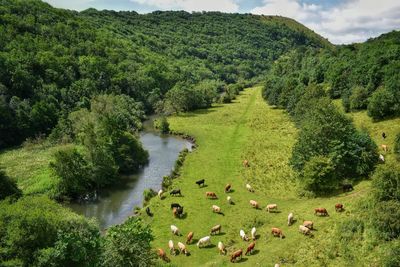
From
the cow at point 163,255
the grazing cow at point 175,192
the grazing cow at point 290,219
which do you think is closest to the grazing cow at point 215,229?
the cow at point 163,255

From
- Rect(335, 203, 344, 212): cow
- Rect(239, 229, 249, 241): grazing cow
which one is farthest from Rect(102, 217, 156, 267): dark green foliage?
Rect(335, 203, 344, 212): cow

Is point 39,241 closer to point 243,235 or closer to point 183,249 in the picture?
point 183,249

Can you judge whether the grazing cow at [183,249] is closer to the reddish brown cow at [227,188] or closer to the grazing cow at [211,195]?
the grazing cow at [211,195]

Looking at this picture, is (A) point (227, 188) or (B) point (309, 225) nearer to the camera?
(B) point (309, 225)

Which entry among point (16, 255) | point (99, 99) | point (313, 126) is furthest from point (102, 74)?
point (16, 255)

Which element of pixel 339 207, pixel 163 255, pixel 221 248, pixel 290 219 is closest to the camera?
pixel 163 255

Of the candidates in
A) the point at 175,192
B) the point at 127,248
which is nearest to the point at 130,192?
the point at 175,192

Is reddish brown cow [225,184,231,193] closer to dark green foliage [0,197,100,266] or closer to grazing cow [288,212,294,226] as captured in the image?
grazing cow [288,212,294,226]

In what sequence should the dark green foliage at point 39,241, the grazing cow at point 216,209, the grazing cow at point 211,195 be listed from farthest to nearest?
1. the grazing cow at point 211,195
2. the grazing cow at point 216,209
3. the dark green foliage at point 39,241
